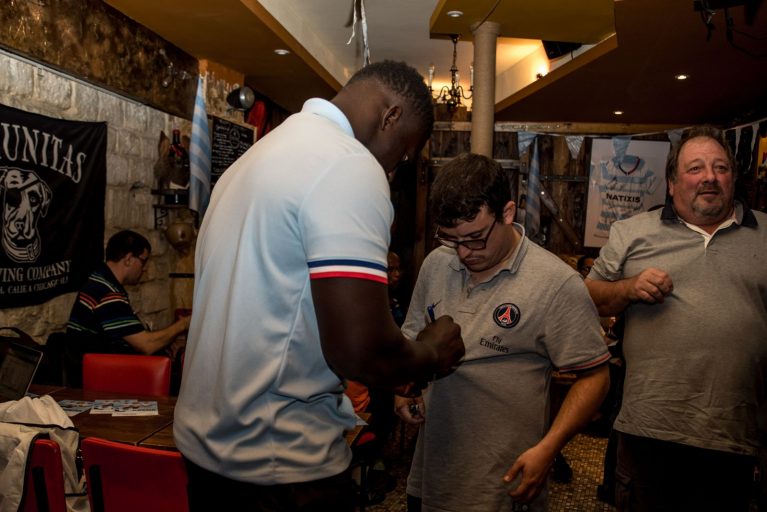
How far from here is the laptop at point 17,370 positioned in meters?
2.72

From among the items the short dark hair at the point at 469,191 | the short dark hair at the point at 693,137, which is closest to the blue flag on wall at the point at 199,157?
the short dark hair at the point at 469,191

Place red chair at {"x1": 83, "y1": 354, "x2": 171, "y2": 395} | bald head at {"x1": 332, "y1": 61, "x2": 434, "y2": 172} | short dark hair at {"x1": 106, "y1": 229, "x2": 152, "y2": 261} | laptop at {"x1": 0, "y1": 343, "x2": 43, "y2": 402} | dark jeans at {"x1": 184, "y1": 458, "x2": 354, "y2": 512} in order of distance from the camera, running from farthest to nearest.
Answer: short dark hair at {"x1": 106, "y1": 229, "x2": 152, "y2": 261} → red chair at {"x1": 83, "y1": 354, "x2": 171, "y2": 395} → laptop at {"x1": 0, "y1": 343, "x2": 43, "y2": 402} → bald head at {"x1": 332, "y1": 61, "x2": 434, "y2": 172} → dark jeans at {"x1": 184, "y1": 458, "x2": 354, "y2": 512}

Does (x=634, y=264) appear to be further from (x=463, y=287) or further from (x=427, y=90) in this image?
(x=427, y=90)

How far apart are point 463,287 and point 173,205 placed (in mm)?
3742

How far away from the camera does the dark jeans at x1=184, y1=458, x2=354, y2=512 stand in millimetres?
1184

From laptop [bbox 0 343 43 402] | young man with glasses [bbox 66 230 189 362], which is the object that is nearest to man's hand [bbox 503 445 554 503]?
laptop [bbox 0 343 43 402]

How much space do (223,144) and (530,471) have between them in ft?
16.5

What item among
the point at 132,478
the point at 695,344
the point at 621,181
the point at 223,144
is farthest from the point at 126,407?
the point at 621,181

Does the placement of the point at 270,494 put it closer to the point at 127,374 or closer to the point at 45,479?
the point at 45,479

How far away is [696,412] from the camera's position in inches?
78.7

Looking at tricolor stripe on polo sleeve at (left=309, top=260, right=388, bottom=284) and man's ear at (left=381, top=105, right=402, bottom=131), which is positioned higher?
man's ear at (left=381, top=105, right=402, bottom=131)

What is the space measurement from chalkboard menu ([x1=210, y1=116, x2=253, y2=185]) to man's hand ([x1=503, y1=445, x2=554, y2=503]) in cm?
473

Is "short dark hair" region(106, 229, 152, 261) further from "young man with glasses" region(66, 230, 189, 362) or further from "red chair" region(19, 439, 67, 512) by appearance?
"red chair" region(19, 439, 67, 512)

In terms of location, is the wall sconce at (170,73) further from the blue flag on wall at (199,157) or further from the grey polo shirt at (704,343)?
the grey polo shirt at (704,343)
